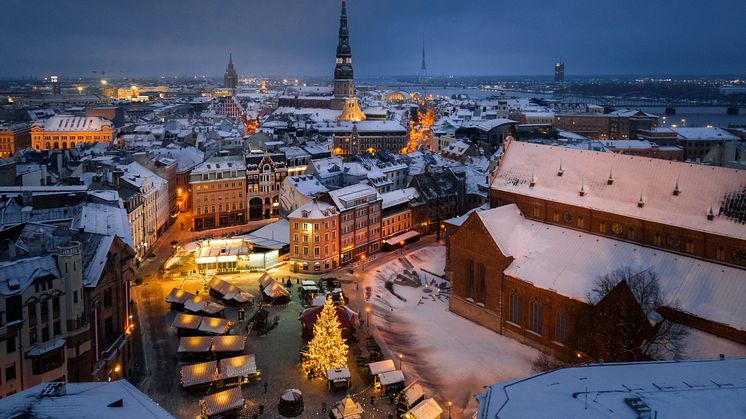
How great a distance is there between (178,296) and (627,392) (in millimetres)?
41341

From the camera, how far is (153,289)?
2463 inches

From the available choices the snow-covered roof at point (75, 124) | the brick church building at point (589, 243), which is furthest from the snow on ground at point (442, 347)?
the snow-covered roof at point (75, 124)

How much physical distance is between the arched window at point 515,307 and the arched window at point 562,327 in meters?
3.58

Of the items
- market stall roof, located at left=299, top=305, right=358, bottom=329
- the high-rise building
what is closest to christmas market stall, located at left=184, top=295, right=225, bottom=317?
market stall roof, located at left=299, top=305, right=358, bottom=329

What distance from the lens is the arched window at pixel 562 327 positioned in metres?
48.2

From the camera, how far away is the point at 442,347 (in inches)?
1984

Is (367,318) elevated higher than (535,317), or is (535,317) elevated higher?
(535,317)

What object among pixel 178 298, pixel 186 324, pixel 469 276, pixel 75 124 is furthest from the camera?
pixel 75 124

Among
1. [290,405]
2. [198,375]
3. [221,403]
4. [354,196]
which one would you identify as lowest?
[290,405]

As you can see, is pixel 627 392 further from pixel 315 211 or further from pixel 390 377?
pixel 315 211

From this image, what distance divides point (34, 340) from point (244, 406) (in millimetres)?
12747

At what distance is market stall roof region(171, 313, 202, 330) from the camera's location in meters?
51.0

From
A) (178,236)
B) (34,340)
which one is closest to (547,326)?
(34,340)

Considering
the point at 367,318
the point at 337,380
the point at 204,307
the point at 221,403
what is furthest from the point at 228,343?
the point at 367,318
